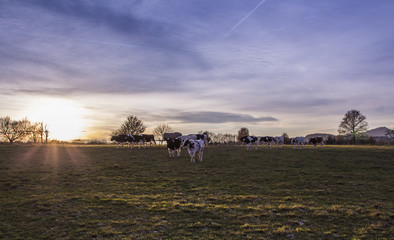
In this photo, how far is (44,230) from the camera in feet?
29.5

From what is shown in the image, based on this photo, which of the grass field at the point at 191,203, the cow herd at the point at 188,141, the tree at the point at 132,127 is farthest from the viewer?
the tree at the point at 132,127

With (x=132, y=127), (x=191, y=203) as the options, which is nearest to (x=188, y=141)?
(x=191, y=203)

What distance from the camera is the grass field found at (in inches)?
354

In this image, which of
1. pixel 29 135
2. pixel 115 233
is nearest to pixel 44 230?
pixel 115 233

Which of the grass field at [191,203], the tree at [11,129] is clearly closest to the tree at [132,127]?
the tree at [11,129]

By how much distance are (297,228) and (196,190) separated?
269 inches

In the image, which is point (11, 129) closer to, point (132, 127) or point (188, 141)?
point (132, 127)

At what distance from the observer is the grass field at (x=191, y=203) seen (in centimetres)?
898

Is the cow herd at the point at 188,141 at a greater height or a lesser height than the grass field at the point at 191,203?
greater

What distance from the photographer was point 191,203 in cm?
1219

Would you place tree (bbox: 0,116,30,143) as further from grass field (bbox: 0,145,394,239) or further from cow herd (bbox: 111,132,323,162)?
grass field (bbox: 0,145,394,239)

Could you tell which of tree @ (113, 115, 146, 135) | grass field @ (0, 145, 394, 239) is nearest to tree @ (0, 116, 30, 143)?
tree @ (113, 115, 146, 135)

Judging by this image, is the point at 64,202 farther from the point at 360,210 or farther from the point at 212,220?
the point at 360,210

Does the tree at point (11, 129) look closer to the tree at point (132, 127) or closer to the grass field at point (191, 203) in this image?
the tree at point (132, 127)
